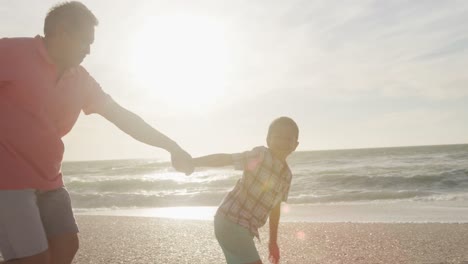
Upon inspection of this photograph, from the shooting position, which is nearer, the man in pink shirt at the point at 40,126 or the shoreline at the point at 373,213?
the man in pink shirt at the point at 40,126

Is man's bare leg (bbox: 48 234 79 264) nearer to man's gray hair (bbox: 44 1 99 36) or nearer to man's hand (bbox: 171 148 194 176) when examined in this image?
man's hand (bbox: 171 148 194 176)

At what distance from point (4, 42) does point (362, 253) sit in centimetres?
713

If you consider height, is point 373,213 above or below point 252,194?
below

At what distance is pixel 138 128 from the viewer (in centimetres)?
341

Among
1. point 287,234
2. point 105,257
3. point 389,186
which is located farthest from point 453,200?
point 105,257

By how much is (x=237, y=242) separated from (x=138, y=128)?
1.20 meters

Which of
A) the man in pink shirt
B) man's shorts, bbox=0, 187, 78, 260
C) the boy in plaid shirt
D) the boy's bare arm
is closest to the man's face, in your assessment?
the man in pink shirt

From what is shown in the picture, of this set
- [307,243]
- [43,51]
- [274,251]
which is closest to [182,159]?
[274,251]

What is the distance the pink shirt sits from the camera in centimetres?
256

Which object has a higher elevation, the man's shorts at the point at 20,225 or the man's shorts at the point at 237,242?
the man's shorts at the point at 20,225

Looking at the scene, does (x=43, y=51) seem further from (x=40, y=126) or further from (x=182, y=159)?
(x=182, y=159)

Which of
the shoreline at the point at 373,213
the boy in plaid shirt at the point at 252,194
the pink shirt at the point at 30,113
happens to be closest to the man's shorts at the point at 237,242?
the boy in plaid shirt at the point at 252,194

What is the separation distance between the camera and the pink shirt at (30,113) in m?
2.56

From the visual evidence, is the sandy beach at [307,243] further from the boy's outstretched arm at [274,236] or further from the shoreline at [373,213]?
the boy's outstretched arm at [274,236]
